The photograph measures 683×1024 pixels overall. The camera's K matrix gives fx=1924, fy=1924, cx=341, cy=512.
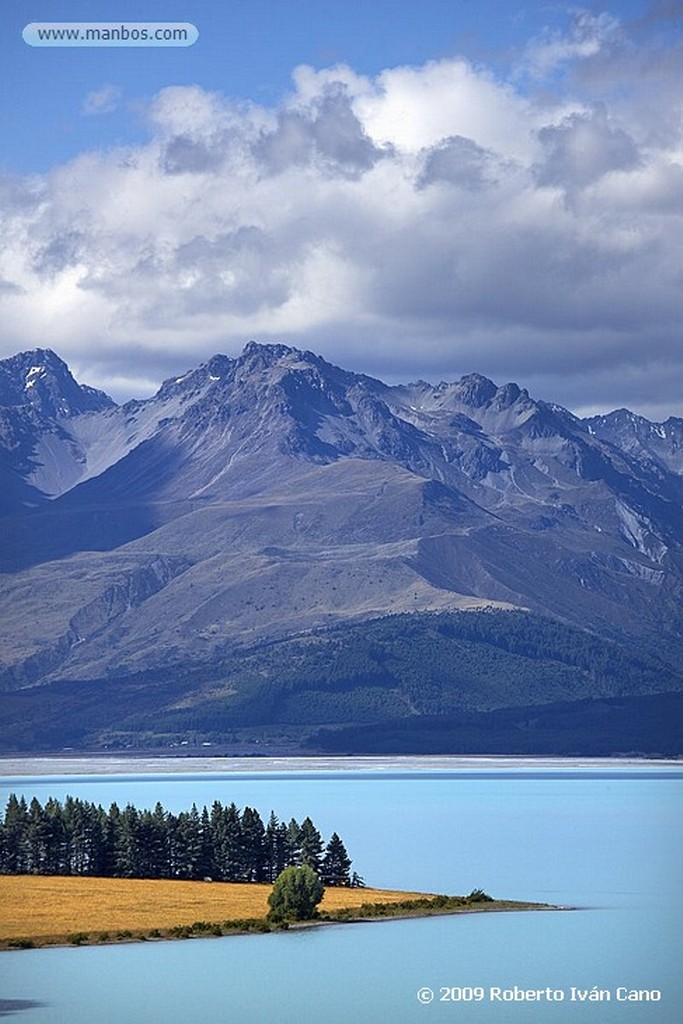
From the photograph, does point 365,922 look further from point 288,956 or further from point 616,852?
point 616,852

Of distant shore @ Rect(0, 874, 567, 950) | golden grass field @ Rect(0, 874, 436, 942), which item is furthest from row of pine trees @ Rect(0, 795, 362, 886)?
distant shore @ Rect(0, 874, 567, 950)

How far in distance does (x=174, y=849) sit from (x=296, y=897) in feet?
49.6

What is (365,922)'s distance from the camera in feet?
236

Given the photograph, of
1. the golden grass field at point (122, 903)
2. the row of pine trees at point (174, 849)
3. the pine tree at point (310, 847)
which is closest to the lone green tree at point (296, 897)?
the golden grass field at point (122, 903)

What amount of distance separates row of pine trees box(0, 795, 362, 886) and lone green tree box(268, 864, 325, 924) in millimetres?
9435

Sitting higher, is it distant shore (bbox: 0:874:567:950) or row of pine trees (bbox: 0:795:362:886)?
row of pine trees (bbox: 0:795:362:886)

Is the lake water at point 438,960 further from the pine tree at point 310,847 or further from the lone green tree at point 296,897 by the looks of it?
the pine tree at point 310,847

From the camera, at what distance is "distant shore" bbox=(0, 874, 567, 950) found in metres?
68.6

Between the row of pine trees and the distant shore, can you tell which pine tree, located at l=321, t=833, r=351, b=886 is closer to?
the row of pine trees

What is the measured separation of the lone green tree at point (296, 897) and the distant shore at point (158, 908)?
48 cm

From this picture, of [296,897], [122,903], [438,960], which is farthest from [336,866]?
[438,960]

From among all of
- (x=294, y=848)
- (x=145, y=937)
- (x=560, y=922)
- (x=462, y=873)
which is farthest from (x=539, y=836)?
(x=145, y=937)

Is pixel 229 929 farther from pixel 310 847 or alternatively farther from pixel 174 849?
pixel 174 849

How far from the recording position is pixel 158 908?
7488cm
